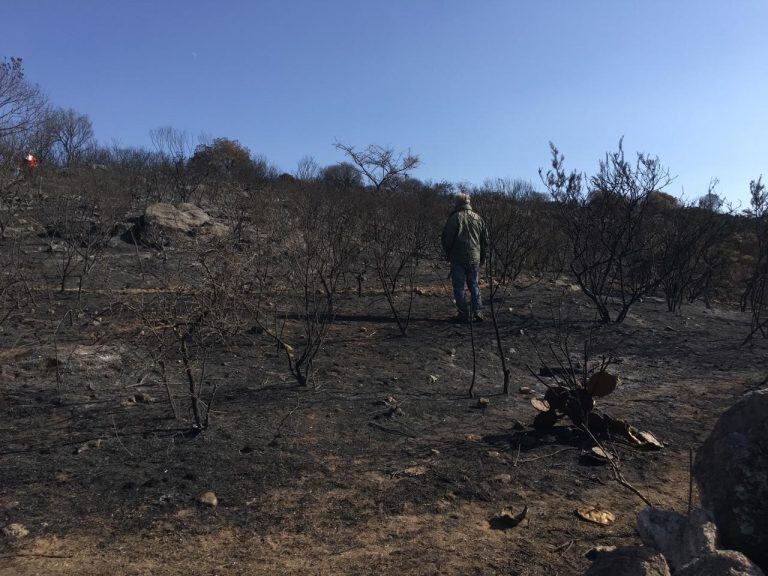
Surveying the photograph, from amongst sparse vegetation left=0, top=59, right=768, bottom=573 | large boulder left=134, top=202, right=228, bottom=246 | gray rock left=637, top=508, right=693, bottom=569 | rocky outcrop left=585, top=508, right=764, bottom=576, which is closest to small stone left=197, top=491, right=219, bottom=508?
sparse vegetation left=0, top=59, right=768, bottom=573

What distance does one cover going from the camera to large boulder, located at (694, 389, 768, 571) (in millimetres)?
2076

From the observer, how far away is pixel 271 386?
4.68 metres

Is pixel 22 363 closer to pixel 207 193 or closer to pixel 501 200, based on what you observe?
pixel 501 200

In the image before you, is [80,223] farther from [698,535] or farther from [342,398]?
[698,535]

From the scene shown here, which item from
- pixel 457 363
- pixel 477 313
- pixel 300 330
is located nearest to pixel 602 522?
pixel 457 363

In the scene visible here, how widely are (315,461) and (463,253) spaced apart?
14.3 ft

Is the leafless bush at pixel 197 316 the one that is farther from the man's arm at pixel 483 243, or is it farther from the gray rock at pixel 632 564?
the man's arm at pixel 483 243

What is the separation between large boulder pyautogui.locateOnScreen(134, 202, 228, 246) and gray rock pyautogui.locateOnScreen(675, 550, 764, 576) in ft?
34.5

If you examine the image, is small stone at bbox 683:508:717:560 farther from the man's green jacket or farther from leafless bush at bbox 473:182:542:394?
leafless bush at bbox 473:182:542:394

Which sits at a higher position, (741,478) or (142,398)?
(741,478)

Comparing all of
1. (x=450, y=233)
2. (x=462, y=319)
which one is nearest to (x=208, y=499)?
(x=462, y=319)

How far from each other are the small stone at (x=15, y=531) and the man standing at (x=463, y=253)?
5.22 meters

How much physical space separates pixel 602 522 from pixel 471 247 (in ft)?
15.7

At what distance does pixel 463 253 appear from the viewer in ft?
24.1
